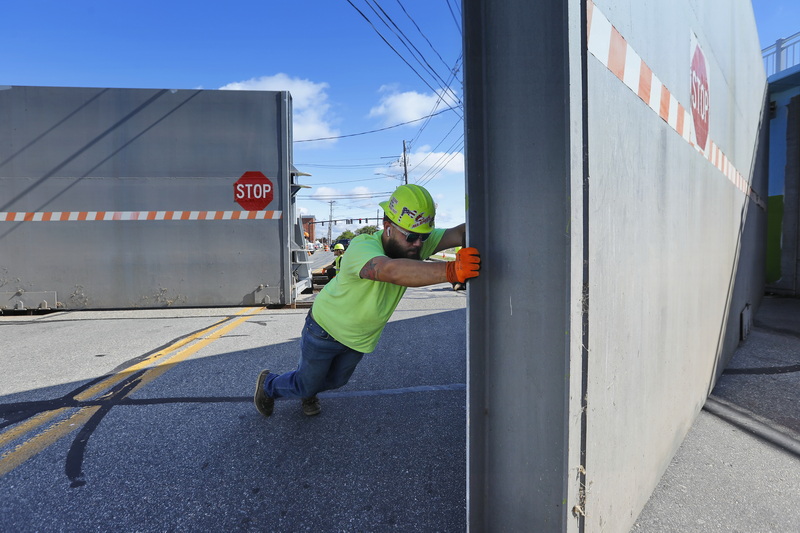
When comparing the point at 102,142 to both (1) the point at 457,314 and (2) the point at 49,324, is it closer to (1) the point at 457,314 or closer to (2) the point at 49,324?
(2) the point at 49,324

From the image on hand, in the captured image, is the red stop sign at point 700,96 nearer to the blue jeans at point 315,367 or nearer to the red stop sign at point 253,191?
the blue jeans at point 315,367

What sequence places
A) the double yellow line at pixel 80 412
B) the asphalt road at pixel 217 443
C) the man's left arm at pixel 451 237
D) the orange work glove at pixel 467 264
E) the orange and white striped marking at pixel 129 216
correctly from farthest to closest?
1. the orange and white striped marking at pixel 129 216
2. the man's left arm at pixel 451 237
3. the double yellow line at pixel 80 412
4. the asphalt road at pixel 217 443
5. the orange work glove at pixel 467 264

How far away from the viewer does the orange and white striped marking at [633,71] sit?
59.2 inches

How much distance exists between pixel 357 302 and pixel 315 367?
610mm

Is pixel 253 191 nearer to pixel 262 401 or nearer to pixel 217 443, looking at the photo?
pixel 262 401

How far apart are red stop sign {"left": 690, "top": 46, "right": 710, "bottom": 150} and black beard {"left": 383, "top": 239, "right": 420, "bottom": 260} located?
1.99 meters

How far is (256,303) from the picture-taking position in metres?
7.90

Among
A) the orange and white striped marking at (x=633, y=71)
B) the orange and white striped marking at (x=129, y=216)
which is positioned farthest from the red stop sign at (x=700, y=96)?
the orange and white striped marking at (x=129, y=216)

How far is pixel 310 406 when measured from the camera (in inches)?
127

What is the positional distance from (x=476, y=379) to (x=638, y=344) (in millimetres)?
843

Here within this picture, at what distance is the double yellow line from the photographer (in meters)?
2.66

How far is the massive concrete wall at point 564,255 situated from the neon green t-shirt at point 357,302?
985 mm

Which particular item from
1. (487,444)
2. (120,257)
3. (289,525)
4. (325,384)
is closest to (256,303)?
(120,257)

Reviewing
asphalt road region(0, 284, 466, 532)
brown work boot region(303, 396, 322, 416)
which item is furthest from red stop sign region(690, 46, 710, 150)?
brown work boot region(303, 396, 322, 416)
